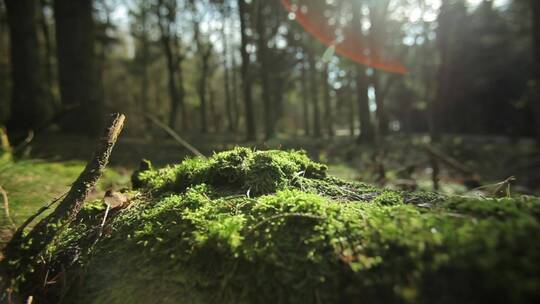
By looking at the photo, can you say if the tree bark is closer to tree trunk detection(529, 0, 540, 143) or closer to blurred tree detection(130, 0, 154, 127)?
blurred tree detection(130, 0, 154, 127)

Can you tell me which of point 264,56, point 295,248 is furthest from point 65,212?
point 264,56

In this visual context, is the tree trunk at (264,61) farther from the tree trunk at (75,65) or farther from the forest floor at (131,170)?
the tree trunk at (75,65)

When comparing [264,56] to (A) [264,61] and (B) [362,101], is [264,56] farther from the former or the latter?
(B) [362,101]

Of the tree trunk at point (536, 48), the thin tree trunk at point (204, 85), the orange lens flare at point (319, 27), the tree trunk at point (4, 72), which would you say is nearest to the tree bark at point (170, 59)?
the thin tree trunk at point (204, 85)

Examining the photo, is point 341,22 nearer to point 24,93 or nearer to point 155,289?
point 24,93

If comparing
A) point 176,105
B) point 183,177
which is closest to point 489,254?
point 183,177

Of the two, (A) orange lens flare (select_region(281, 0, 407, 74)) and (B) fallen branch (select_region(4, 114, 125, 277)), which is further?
(A) orange lens flare (select_region(281, 0, 407, 74))

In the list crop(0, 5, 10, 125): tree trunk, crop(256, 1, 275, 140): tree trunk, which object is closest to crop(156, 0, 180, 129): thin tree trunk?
crop(256, 1, 275, 140): tree trunk
